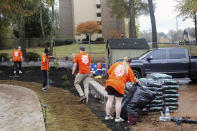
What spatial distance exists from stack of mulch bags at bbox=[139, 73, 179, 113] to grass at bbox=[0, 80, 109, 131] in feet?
4.96

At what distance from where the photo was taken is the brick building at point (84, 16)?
55.4 meters

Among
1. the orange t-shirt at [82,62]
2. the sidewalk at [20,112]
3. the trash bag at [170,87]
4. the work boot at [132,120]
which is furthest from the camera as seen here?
the orange t-shirt at [82,62]

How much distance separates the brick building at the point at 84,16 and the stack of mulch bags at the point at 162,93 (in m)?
46.9

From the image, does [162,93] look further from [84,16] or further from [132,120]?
[84,16]

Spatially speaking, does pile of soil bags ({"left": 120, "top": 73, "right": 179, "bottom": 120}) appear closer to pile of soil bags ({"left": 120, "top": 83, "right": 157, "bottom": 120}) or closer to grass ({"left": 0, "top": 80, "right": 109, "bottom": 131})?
pile of soil bags ({"left": 120, "top": 83, "right": 157, "bottom": 120})

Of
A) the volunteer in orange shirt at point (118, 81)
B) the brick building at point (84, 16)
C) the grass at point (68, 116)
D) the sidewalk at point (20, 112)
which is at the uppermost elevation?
the brick building at point (84, 16)

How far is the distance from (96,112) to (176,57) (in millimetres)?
6557

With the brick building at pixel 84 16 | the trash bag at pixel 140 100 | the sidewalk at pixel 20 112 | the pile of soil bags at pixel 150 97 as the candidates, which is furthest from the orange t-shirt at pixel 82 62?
the brick building at pixel 84 16

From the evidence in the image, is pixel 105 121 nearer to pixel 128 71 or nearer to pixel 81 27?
pixel 128 71

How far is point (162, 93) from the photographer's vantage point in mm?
6914

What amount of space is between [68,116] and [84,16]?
51197 mm

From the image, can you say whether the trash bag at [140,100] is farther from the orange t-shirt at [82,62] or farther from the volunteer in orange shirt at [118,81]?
the orange t-shirt at [82,62]

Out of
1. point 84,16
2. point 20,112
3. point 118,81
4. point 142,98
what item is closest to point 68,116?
point 20,112

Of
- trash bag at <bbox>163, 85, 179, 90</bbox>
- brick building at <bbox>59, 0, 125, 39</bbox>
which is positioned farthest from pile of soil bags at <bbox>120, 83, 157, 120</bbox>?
brick building at <bbox>59, 0, 125, 39</bbox>
